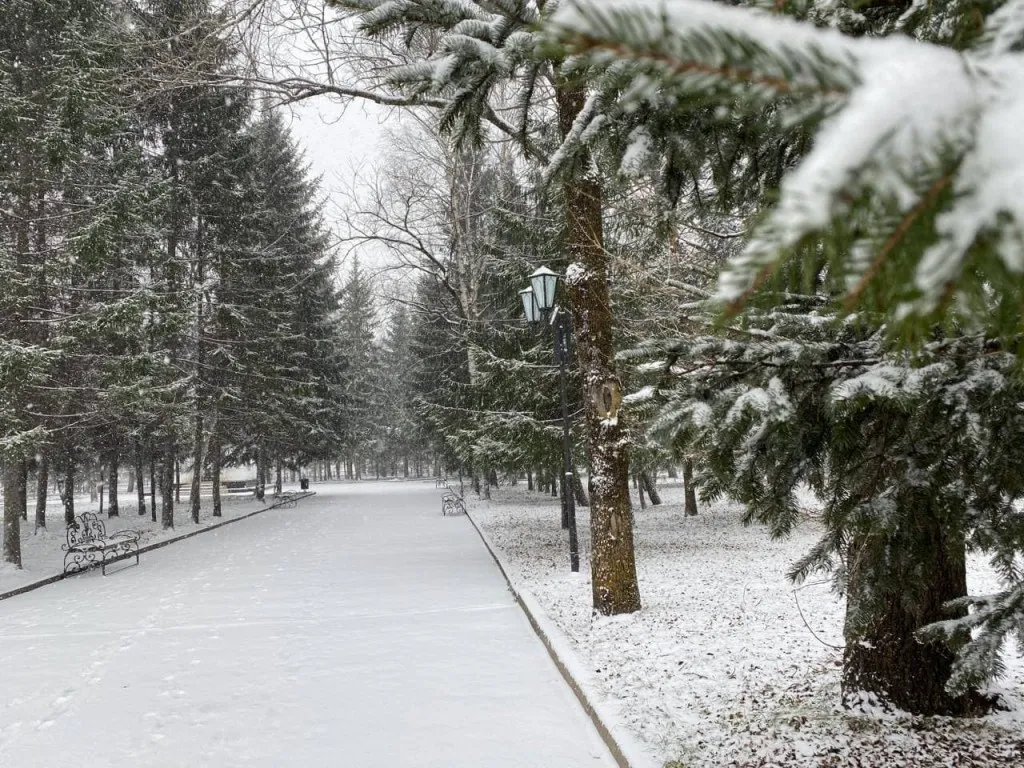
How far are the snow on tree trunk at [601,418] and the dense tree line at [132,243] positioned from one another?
5.05 metres

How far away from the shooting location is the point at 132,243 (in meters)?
20.3

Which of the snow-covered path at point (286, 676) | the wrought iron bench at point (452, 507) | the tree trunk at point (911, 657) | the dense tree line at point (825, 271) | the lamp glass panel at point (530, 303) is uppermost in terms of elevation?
the lamp glass panel at point (530, 303)

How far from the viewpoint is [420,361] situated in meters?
36.2

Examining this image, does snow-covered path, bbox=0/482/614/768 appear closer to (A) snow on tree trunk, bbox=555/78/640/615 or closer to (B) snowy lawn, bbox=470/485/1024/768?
(B) snowy lawn, bbox=470/485/1024/768

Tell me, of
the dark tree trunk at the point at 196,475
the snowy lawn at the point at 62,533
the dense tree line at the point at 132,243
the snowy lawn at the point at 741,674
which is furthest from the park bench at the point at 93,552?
the snowy lawn at the point at 741,674

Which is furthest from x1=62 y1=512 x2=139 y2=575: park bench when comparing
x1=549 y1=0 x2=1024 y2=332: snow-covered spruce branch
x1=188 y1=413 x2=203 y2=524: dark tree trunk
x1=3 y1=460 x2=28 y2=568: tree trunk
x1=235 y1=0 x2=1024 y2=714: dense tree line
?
x1=549 y1=0 x2=1024 y2=332: snow-covered spruce branch

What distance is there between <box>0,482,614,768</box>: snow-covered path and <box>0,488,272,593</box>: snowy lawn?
5.88 ft

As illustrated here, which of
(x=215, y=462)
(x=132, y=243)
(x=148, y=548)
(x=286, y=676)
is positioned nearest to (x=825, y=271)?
(x=286, y=676)

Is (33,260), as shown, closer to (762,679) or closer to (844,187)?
(762,679)

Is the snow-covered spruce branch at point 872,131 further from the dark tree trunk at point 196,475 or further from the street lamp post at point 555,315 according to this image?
the dark tree trunk at point 196,475

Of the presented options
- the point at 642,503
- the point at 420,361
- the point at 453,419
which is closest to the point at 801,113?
the point at 453,419

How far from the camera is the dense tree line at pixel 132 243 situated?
40.4 ft

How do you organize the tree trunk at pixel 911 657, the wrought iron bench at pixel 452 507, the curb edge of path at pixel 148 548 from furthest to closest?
the wrought iron bench at pixel 452 507 < the curb edge of path at pixel 148 548 < the tree trunk at pixel 911 657

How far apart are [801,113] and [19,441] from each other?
13.8 m
